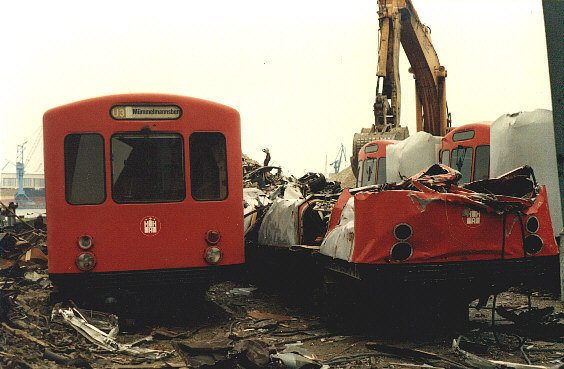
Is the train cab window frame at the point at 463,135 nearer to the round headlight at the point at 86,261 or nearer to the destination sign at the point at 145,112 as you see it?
the destination sign at the point at 145,112

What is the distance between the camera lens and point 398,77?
858 inches

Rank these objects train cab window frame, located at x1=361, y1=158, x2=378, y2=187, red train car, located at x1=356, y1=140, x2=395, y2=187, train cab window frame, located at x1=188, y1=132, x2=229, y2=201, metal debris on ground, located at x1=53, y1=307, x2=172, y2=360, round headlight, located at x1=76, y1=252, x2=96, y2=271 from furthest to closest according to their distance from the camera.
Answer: train cab window frame, located at x1=361, y1=158, x2=378, y2=187 < red train car, located at x1=356, y1=140, x2=395, y2=187 < train cab window frame, located at x1=188, y1=132, x2=229, y2=201 < round headlight, located at x1=76, y1=252, x2=96, y2=271 < metal debris on ground, located at x1=53, y1=307, x2=172, y2=360

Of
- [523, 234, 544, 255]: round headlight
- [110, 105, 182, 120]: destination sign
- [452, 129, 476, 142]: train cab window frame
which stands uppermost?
[452, 129, 476, 142]: train cab window frame

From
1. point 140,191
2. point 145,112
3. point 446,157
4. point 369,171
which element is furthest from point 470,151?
point 140,191

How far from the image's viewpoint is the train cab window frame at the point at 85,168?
7.57 metres

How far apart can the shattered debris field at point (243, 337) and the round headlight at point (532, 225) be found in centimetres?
100

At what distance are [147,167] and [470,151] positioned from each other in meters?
7.29

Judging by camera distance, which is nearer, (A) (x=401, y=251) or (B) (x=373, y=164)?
(A) (x=401, y=251)

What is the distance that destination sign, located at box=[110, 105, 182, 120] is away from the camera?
7.70 metres

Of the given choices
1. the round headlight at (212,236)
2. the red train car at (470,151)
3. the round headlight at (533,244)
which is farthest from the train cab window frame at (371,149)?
the round headlight at (533,244)

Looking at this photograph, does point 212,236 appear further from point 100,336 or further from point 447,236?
point 447,236

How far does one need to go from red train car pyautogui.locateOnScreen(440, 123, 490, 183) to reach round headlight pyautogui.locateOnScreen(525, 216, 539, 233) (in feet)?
16.4

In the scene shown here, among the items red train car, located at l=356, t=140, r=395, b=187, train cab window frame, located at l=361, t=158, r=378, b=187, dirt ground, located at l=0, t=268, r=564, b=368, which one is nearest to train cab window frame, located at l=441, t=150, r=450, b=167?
red train car, located at l=356, t=140, r=395, b=187

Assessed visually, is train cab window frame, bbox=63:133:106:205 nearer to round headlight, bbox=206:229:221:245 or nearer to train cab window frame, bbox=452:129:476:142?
round headlight, bbox=206:229:221:245
